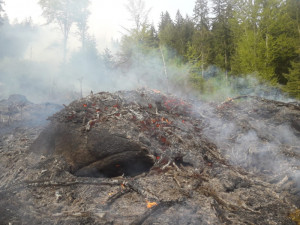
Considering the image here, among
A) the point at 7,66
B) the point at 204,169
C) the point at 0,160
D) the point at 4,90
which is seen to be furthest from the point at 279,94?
the point at 7,66

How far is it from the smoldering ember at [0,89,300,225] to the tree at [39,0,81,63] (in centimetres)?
1656

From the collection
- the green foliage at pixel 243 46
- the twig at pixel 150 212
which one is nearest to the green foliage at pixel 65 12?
the green foliage at pixel 243 46

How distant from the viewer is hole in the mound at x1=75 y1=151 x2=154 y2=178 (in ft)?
16.9

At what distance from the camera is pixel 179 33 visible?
2384cm

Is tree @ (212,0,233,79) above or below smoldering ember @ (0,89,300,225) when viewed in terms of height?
above

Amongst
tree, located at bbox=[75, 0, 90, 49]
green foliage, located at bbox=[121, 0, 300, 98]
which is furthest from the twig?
tree, located at bbox=[75, 0, 90, 49]

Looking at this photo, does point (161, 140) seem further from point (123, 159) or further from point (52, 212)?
point (52, 212)

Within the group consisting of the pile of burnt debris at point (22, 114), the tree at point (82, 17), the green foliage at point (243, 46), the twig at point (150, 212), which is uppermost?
the tree at point (82, 17)

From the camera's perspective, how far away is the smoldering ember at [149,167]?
3.57m

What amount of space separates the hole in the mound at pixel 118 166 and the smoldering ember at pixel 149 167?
0.03 m

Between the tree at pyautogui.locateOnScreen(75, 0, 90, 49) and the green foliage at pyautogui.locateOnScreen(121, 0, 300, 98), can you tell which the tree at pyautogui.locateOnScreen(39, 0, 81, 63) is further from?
the green foliage at pyautogui.locateOnScreen(121, 0, 300, 98)

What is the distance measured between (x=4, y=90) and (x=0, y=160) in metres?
17.1

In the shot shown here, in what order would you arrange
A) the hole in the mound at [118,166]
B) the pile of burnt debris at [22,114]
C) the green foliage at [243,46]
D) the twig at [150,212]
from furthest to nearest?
1. the green foliage at [243,46]
2. the pile of burnt debris at [22,114]
3. the hole in the mound at [118,166]
4. the twig at [150,212]

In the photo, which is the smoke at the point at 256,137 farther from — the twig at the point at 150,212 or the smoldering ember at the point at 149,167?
the twig at the point at 150,212
